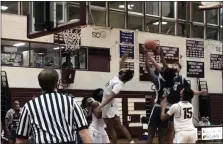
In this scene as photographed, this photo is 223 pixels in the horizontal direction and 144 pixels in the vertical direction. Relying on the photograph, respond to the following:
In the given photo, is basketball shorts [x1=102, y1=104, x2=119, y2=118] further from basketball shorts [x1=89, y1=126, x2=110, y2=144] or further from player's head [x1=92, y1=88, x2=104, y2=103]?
basketball shorts [x1=89, y1=126, x2=110, y2=144]

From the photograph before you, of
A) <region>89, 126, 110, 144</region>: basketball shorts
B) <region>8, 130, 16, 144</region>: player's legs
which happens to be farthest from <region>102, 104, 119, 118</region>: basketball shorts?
<region>8, 130, 16, 144</region>: player's legs

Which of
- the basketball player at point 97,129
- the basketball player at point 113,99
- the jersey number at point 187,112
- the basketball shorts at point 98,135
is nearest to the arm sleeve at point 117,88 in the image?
the basketball player at point 113,99

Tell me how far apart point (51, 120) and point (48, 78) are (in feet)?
1.18

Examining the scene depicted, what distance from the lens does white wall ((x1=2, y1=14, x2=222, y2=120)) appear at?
50.8ft

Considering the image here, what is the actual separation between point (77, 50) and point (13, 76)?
9.46 ft

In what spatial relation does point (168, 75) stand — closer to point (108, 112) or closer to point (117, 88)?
point (117, 88)

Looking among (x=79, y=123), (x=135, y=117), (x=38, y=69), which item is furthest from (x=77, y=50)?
(x=79, y=123)

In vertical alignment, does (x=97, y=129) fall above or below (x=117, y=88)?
below

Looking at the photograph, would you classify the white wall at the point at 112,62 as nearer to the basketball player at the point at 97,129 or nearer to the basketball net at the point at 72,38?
the basketball net at the point at 72,38

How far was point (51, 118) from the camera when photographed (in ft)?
11.9

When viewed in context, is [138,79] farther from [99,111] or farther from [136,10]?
[99,111]

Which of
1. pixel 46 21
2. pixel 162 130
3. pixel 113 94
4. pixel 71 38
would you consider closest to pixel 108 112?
pixel 113 94

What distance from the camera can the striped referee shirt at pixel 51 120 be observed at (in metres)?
3.62

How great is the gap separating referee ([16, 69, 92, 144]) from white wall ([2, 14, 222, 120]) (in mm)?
→ 11985
